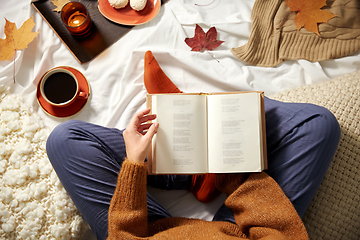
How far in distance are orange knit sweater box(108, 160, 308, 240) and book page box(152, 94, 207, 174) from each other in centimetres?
9

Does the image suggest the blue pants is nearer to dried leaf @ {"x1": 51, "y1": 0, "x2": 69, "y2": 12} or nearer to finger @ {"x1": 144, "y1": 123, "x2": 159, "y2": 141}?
finger @ {"x1": 144, "y1": 123, "x2": 159, "y2": 141}

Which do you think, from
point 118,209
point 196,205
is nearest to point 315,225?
point 196,205

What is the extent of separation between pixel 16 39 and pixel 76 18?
0.25m

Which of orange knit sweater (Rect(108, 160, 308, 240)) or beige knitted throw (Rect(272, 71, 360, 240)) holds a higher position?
orange knit sweater (Rect(108, 160, 308, 240))

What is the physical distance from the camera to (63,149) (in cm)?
77

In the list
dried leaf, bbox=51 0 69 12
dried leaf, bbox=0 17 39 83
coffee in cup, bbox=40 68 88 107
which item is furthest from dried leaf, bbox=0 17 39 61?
coffee in cup, bbox=40 68 88 107

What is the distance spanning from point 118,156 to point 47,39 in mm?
594

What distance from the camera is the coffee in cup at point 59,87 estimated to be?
852 millimetres

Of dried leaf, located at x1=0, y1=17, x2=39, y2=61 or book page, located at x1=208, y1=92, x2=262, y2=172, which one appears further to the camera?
dried leaf, located at x1=0, y1=17, x2=39, y2=61

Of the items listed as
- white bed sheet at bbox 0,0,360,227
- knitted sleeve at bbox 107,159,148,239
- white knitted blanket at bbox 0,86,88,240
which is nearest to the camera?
knitted sleeve at bbox 107,159,148,239

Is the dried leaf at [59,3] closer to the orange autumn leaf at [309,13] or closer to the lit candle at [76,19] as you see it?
the lit candle at [76,19]

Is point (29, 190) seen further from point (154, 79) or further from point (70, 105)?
point (154, 79)

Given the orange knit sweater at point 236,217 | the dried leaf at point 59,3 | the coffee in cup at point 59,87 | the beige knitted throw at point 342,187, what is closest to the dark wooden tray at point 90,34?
the dried leaf at point 59,3

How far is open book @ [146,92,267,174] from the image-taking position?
2.24 ft
